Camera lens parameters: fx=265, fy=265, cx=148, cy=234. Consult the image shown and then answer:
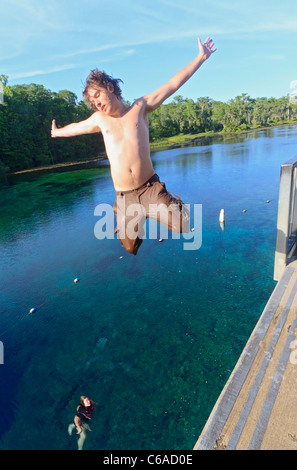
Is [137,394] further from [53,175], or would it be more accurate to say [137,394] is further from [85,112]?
[85,112]

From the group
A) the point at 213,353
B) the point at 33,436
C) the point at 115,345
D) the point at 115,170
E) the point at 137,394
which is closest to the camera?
the point at 115,170

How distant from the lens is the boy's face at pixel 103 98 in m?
2.83

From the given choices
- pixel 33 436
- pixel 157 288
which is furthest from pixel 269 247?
pixel 33 436

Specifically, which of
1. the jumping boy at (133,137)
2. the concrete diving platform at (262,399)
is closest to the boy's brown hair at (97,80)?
the jumping boy at (133,137)

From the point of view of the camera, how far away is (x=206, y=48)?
2.90 m

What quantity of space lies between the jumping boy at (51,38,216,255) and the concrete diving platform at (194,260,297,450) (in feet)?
6.08

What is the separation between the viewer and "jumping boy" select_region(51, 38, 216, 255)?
284 cm

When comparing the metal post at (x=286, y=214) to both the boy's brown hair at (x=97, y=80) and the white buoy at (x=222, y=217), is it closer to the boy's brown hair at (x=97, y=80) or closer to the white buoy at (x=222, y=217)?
the boy's brown hair at (x=97, y=80)

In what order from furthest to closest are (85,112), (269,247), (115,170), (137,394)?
(85,112)
(269,247)
(137,394)
(115,170)

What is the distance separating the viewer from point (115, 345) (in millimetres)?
10000

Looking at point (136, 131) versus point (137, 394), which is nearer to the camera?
point (136, 131)

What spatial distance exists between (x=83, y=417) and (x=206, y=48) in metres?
8.76

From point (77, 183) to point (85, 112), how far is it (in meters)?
34.4
